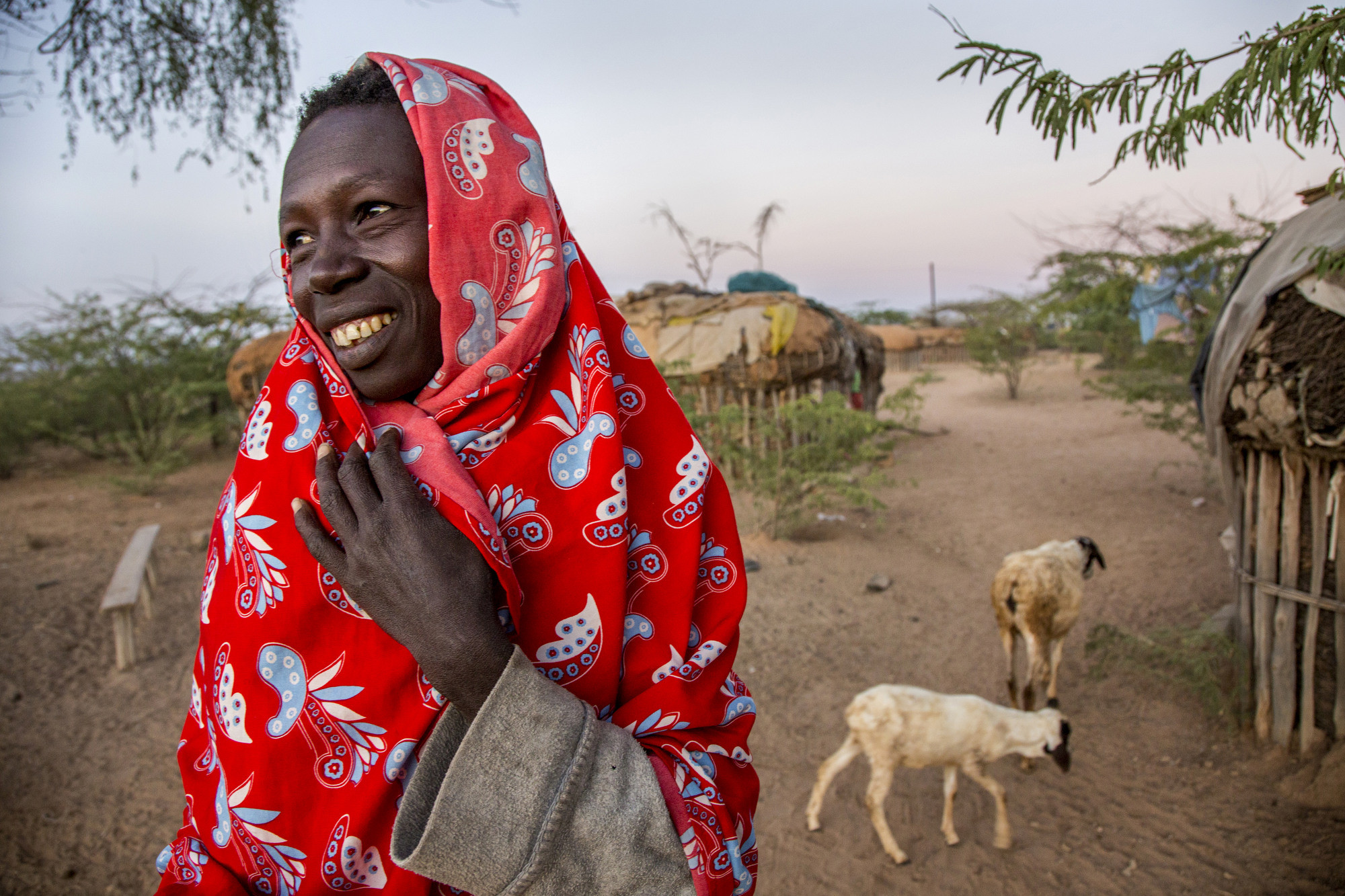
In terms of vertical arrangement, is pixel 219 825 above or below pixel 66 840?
above

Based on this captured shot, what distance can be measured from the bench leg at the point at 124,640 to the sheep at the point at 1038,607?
223 inches

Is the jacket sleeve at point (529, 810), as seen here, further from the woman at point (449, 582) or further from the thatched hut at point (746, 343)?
the thatched hut at point (746, 343)

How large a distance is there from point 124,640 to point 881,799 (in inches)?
198

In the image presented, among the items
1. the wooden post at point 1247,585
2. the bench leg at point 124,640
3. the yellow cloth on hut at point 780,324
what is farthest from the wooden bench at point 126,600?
the yellow cloth on hut at point 780,324

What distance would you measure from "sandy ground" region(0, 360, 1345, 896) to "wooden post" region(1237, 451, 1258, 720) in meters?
0.34

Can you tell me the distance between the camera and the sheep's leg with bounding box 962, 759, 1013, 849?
10.7 feet

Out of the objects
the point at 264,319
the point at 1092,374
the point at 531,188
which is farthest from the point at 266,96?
the point at 1092,374

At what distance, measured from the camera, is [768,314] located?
9367 millimetres

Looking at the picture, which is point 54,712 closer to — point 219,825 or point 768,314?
point 219,825

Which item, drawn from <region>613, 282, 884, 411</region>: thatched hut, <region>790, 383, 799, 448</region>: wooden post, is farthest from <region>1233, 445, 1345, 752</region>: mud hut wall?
<region>613, 282, 884, 411</region>: thatched hut

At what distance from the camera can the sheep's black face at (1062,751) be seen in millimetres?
3330

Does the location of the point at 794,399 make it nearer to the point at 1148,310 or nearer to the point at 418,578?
the point at 418,578

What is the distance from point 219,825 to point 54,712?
4764mm

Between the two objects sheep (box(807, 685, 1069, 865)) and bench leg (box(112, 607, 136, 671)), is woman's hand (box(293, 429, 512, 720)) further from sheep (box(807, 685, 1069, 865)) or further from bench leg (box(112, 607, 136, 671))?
bench leg (box(112, 607, 136, 671))
